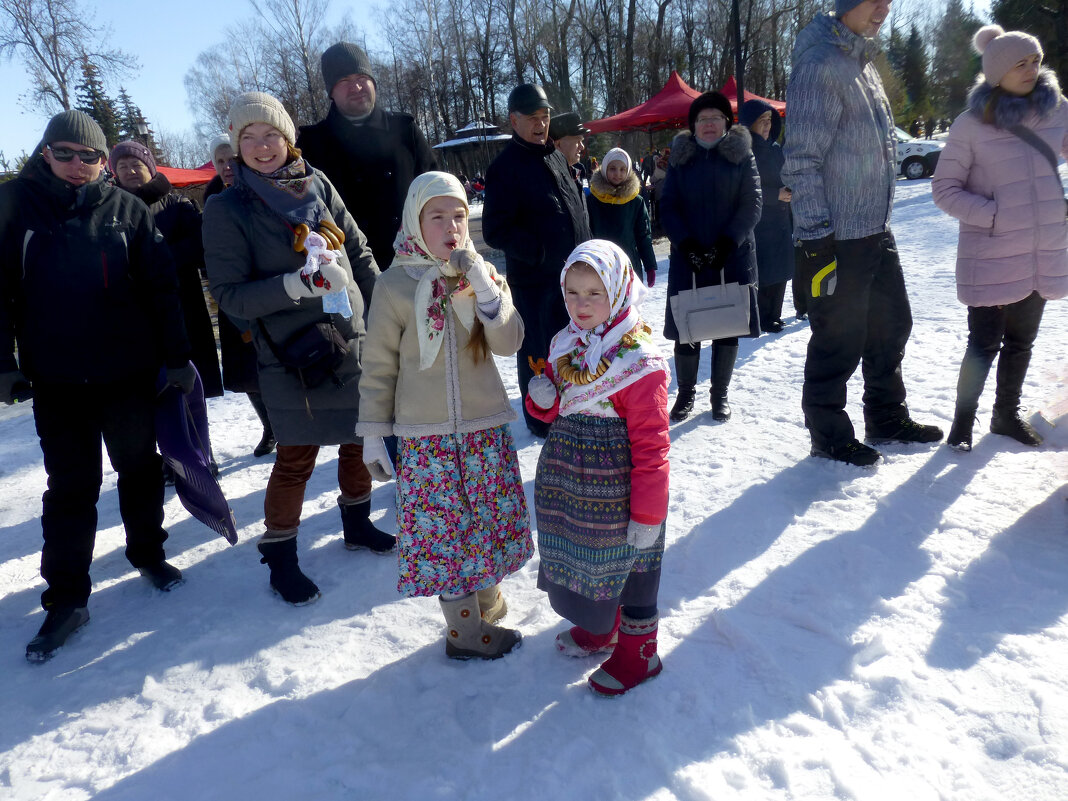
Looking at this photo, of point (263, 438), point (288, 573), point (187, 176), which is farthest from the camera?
point (187, 176)

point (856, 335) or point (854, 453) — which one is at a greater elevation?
point (856, 335)

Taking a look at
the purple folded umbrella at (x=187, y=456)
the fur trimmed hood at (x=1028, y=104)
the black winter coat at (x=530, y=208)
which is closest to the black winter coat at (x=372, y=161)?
the black winter coat at (x=530, y=208)

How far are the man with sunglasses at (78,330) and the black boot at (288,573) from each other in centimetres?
72

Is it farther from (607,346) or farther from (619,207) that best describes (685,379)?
(607,346)

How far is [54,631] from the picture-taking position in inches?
109

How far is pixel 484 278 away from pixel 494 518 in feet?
2.68

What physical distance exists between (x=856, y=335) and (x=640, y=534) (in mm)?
2042

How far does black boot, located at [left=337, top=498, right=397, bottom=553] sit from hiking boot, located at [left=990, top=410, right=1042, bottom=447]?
3095mm

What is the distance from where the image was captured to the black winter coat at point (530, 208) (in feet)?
12.5

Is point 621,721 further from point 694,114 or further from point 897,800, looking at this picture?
point 694,114

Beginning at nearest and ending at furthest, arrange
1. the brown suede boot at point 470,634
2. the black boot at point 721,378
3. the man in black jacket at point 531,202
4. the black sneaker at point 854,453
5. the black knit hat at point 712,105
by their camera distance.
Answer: the brown suede boot at point 470,634, the black sneaker at point 854,453, the man in black jacket at point 531,202, the black knit hat at point 712,105, the black boot at point 721,378

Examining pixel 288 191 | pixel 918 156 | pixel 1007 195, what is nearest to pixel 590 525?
pixel 288 191

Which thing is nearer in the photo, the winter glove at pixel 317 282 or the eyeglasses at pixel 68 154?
the winter glove at pixel 317 282

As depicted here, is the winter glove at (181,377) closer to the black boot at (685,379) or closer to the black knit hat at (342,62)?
the black knit hat at (342,62)
